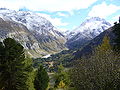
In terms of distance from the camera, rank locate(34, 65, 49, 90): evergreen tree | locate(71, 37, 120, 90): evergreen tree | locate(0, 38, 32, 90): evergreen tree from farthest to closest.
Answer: locate(34, 65, 49, 90): evergreen tree → locate(0, 38, 32, 90): evergreen tree → locate(71, 37, 120, 90): evergreen tree

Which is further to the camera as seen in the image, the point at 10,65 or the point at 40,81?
the point at 40,81

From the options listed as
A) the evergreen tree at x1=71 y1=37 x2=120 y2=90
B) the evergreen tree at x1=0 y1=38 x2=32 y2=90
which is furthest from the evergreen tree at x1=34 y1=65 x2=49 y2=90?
the evergreen tree at x1=71 y1=37 x2=120 y2=90

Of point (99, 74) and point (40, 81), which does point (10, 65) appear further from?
point (40, 81)

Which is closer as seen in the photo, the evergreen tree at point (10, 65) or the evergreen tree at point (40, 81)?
the evergreen tree at point (10, 65)

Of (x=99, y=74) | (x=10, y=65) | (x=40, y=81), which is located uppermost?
(x=10, y=65)

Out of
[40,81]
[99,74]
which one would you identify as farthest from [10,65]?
[40,81]

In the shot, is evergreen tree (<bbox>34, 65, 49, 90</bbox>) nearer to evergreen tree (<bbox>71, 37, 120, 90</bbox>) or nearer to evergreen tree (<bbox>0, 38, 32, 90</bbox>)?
evergreen tree (<bbox>0, 38, 32, 90</bbox>)

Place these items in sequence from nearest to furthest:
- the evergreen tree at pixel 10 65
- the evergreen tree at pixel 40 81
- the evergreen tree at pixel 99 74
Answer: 1. the evergreen tree at pixel 99 74
2. the evergreen tree at pixel 10 65
3. the evergreen tree at pixel 40 81

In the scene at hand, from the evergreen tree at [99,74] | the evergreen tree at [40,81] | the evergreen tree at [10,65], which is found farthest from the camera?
the evergreen tree at [40,81]

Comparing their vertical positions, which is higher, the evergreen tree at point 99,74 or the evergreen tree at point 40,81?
the evergreen tree at point 99,74

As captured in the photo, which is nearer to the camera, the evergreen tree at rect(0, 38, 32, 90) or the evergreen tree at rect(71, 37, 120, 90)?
the evergreen tree at rect(71, 37, 120, 90)

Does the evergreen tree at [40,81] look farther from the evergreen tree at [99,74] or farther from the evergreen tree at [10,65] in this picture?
the evergreen tree at [99,74]

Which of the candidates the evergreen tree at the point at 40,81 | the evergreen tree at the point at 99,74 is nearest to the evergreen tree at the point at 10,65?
the evergreen tree at the point at 99,74

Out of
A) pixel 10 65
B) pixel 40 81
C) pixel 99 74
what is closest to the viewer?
pixel 99 74
